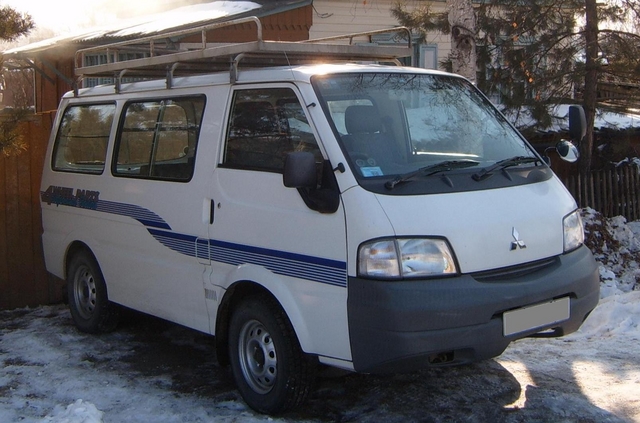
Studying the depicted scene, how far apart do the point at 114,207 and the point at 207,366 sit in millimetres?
1475

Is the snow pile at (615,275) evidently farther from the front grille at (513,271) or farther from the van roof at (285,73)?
the van roof at (285,73)

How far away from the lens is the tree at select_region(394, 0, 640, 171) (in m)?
11.6

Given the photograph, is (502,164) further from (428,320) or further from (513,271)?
(428,320)

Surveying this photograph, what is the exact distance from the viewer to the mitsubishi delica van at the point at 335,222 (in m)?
4.39

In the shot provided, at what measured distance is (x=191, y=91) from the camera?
19.1ft

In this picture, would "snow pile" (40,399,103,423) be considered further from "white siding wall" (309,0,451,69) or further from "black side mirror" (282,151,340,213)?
"white siding wall" (309,0,451,69)

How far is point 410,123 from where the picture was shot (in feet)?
17.4

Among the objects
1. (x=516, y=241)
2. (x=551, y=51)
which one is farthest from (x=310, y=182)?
(x=551, y=51)

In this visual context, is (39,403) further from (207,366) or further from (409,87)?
(409,87)

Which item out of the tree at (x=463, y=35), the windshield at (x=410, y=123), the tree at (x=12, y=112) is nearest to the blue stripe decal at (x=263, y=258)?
the windshield at (x=410, y=123)

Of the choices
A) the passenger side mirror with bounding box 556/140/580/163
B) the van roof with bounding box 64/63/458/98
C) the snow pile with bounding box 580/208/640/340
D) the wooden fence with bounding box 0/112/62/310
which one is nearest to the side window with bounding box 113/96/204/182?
the van roof with bounding box 64/63/458/98

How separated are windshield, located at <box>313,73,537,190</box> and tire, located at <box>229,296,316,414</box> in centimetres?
108

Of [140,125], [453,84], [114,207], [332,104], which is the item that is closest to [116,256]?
[114,207]

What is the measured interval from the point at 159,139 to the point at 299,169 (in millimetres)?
2015
